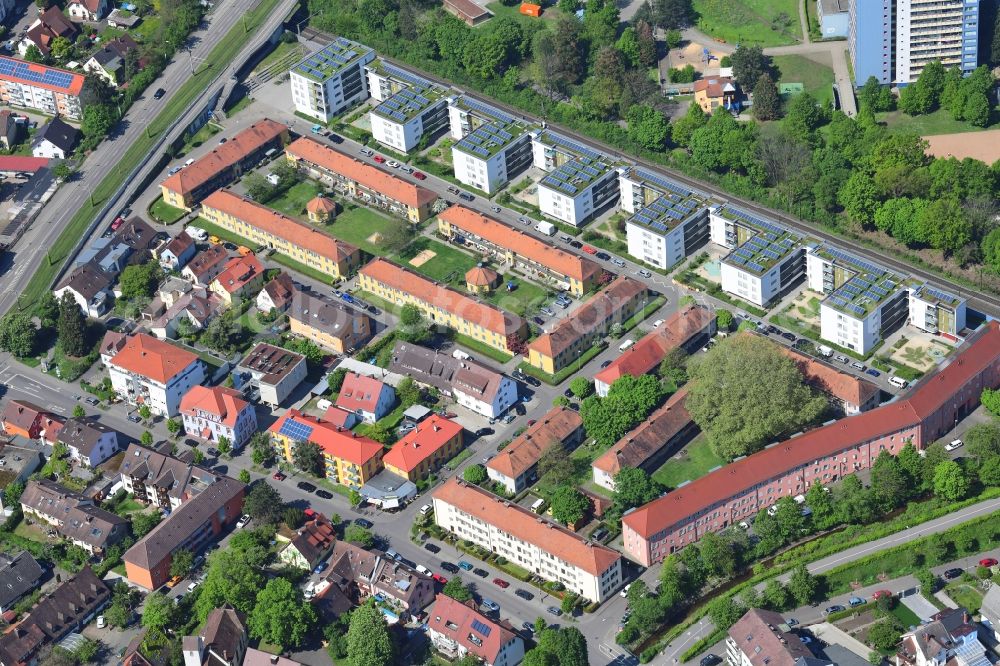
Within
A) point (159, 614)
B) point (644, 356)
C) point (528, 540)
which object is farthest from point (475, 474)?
point (159, 614)

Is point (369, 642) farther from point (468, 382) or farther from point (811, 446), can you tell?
point (811, 446)

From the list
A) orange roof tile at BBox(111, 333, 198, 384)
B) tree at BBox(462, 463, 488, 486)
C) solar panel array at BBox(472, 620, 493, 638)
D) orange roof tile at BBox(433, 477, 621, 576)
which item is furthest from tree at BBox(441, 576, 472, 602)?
orange roof tile at BBox(111, 333, 198, 384)

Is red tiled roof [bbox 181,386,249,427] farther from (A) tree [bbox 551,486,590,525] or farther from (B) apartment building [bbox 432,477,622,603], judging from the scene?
(A) tree [bbox 551,486,590,525]

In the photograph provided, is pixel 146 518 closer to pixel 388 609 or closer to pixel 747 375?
pixel 388 609

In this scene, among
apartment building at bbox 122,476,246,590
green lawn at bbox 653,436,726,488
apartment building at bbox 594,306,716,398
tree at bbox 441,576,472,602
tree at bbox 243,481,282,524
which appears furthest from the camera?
apartment building at bbox 594,306,716,398

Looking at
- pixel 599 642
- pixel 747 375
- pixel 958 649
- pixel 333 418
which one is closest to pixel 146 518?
pixel 333 418

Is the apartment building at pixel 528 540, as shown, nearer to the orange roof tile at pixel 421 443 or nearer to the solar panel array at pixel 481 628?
the orange roof tile at pixel 421 443
